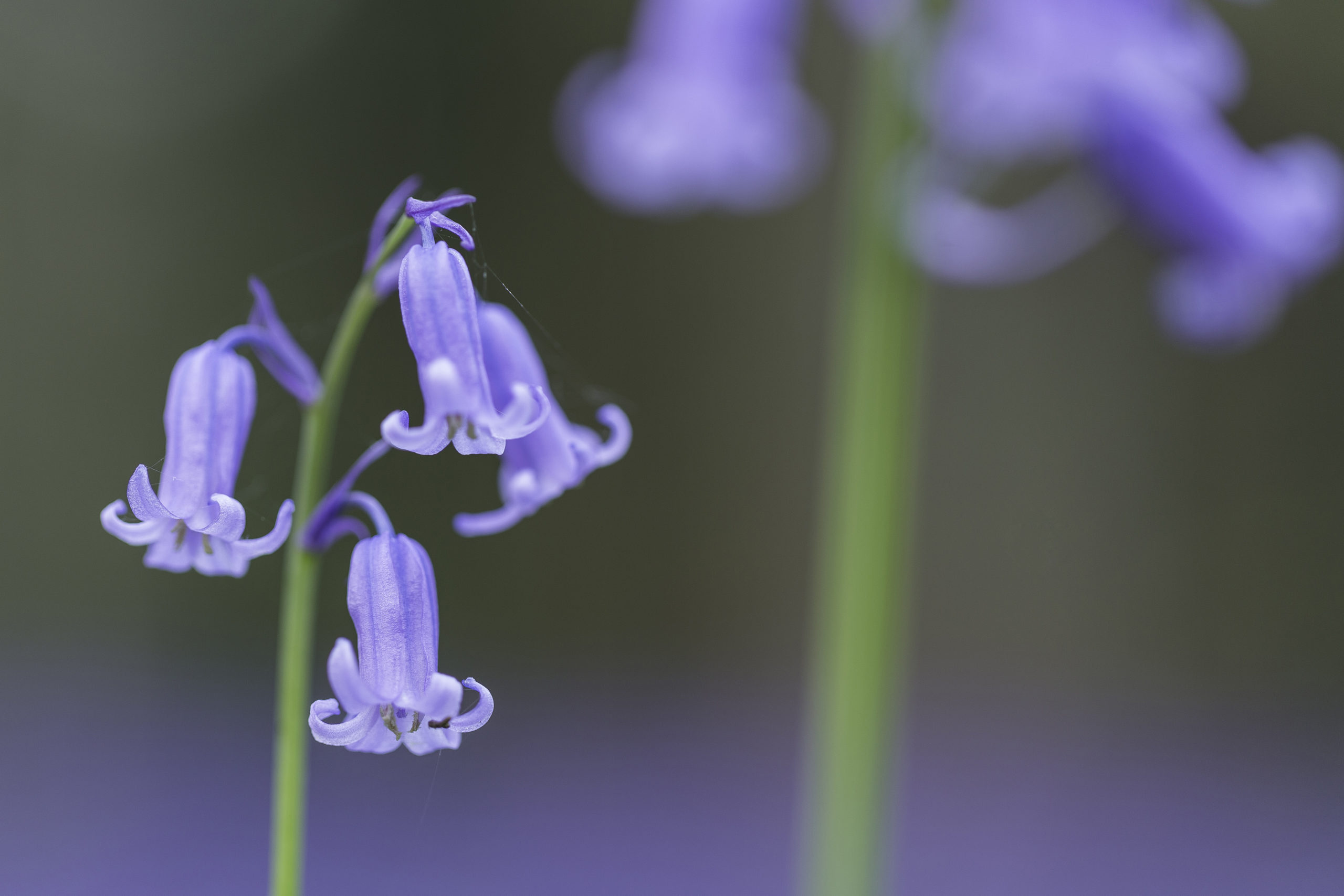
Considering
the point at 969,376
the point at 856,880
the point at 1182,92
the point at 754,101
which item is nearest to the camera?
the point at 856,880

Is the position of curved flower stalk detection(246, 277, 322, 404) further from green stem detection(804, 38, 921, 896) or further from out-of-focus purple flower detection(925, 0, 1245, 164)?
out-of-focus purple flower detection(925, 0, 1245, 164)

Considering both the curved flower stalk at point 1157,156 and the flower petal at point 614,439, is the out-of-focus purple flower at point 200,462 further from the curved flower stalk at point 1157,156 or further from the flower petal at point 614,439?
the curved flower stalk at point 1157,156

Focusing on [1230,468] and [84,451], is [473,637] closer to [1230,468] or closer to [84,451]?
[84,451]

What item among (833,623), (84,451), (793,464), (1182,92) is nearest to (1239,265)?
(1182,92)

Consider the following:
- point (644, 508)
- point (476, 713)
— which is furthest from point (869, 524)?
point (644, 508)

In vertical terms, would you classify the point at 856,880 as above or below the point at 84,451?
below

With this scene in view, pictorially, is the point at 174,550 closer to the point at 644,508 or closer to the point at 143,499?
the point at 143,499
